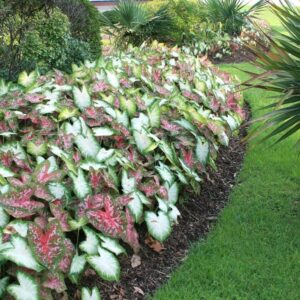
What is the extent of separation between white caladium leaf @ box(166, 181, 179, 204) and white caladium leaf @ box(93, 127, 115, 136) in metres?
0.53

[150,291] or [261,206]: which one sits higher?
[261,206]

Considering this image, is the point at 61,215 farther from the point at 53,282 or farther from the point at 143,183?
the point at 143,183

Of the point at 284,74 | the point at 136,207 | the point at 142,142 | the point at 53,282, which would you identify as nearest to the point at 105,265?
the point at 53,282

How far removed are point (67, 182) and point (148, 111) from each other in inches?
47.0

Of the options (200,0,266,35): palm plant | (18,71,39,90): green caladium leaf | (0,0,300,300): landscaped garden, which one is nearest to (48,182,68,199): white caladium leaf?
(0,0,300,300): landscaped garden

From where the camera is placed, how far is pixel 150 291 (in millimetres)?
2918

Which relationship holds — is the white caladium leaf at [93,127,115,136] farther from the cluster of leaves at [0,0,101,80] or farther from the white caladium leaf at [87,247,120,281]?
the cluster of leaves at [0,0,101,80]

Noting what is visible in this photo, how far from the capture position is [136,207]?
2982mm

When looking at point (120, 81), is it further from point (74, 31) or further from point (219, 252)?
point (74, 31)

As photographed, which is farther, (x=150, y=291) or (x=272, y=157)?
(x=272, y=157)

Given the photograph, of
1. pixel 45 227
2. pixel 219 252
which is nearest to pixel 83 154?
pixel 45 227

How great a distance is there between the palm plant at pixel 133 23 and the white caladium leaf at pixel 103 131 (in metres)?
6.37

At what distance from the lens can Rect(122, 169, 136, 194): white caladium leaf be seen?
10.1ft

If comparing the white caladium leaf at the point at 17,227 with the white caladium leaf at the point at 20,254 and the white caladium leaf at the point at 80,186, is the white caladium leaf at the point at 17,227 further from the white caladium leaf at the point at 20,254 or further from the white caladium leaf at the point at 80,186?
the white caladium leaf at the point at 80,186
